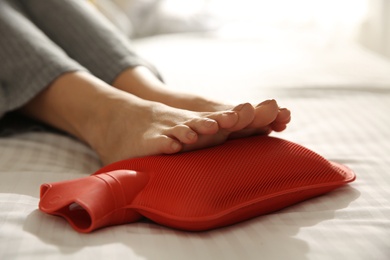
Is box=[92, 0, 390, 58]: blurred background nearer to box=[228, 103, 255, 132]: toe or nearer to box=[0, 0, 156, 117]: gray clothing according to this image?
box=[0, 0, 156, 117]: gray clothing

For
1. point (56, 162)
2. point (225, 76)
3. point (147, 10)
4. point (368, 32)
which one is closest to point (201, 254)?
point (56, 162)

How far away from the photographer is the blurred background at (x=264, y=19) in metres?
2.13

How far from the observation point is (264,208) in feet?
2.22

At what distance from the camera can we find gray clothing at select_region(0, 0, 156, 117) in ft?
3.16

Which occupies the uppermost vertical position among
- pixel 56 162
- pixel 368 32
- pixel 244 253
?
pixel 244 253

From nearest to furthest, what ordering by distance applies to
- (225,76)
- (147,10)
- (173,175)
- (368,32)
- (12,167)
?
(173,175)
(12,167)
(225,76)
(147,10)
(368,32)

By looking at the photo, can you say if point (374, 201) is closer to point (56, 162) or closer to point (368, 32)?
point (56, 162)

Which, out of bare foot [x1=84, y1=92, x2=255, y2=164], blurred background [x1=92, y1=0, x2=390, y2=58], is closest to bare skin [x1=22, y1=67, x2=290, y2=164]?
bare foot [x1=84, y1=92, x2=255, y2=164]

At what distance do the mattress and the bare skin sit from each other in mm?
51

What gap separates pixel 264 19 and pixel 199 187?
84.8 inches

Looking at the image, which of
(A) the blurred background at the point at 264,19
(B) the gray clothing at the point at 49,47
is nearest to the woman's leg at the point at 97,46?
(B) the gray clothing at the point at 49,47

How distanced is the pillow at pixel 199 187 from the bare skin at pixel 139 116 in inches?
0.9

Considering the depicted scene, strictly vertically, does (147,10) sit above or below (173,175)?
below

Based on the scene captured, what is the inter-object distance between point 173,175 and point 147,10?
1560 mm
